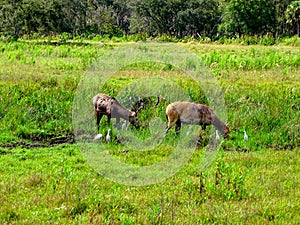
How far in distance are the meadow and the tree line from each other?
2376cm

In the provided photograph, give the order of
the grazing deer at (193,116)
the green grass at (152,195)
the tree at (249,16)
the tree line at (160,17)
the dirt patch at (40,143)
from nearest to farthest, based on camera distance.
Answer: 1. the green grass at (152,195)
2. the dirt patch at (40,143)
3. the grazing deer at (193,116)
4. the tree line at (160,17)
5. the tree at (249,16)

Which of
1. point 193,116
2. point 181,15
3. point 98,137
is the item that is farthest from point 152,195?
point 181,15

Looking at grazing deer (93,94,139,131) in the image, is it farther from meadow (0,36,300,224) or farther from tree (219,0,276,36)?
tree (219,0,276,36)

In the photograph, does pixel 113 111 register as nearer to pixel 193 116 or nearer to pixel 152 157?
pixel 193 116

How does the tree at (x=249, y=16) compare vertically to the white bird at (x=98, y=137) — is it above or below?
above

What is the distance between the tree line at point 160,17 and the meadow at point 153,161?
78.0ft

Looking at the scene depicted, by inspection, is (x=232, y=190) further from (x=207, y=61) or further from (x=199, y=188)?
(x=207, y=61)

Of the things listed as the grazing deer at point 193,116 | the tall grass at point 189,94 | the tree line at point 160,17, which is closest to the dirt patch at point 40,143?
the tall grass at point 189,94

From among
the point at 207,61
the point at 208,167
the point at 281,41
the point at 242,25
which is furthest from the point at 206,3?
the point at 208,167

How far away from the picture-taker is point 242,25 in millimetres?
48219

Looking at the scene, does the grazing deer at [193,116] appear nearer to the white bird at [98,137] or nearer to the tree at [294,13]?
the white bird at [98,137]

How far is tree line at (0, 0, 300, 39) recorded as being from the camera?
124 feet

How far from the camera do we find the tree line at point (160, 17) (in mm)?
37781

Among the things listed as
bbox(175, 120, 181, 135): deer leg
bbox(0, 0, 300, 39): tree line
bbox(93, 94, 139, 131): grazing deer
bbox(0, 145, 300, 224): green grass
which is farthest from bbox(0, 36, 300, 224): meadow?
bbox(0, 0, 300, 39): tree line
